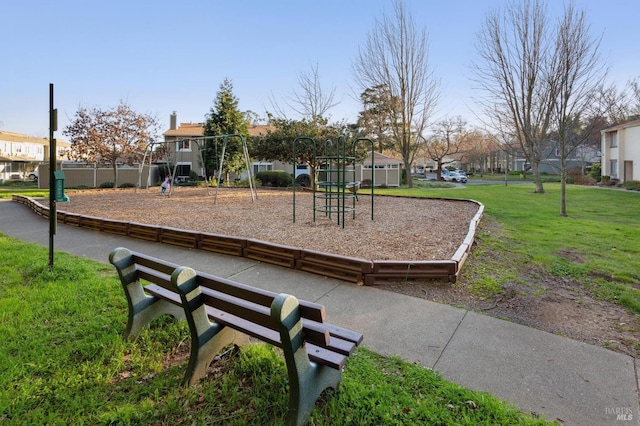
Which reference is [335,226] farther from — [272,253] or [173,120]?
[173,120]

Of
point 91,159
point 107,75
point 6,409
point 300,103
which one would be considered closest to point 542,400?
point 6,409

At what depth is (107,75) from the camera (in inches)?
655

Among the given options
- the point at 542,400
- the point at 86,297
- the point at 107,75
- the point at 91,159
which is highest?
the point at 107,75

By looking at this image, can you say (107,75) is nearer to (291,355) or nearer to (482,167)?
(291,355)

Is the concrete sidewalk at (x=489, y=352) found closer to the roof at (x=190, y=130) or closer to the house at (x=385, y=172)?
the house at (x=385, y=172)

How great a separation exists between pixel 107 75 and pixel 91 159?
23.5ft

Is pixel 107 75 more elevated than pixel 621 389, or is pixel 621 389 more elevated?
pixel 107 75

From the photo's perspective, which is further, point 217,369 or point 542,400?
point 217,369

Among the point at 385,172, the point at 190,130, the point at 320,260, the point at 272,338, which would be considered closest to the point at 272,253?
the point at 320,260

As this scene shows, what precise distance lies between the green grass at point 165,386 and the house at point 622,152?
3075 centimetres

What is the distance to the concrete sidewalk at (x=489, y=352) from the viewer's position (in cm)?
230

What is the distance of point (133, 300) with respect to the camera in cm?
300

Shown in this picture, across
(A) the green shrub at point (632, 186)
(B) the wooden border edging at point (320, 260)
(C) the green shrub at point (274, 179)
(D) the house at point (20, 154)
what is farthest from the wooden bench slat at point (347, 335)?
(D) the house at point (20, 154)

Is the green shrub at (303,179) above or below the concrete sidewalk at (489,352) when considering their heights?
above
